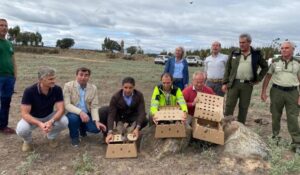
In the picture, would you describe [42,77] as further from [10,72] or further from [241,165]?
[241,165]

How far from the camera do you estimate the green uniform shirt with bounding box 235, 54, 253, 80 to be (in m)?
6.98

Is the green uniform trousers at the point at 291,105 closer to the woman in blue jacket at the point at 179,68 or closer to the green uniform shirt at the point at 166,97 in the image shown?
the green uniform shirt at the point at 166,97

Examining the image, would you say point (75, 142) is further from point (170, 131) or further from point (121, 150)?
point (170, 131)

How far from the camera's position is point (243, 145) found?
591 cm

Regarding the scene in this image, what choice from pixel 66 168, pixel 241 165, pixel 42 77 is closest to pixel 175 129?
pixel 241 165

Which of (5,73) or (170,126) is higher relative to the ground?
(5,73)

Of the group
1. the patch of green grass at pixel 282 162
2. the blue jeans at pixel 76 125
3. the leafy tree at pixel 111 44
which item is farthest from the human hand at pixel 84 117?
the leafy tree at pixel 111 44

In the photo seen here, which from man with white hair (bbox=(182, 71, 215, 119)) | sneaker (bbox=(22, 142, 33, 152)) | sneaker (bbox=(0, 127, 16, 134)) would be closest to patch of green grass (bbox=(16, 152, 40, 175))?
sneaker (bbox=(22, 142, 33, 152))

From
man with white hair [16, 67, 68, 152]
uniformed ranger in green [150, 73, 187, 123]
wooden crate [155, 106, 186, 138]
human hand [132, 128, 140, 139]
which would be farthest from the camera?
uniformed ranger in green [150, 73, 187, 123]

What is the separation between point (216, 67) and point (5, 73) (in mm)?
4014

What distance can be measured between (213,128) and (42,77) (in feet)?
9.14

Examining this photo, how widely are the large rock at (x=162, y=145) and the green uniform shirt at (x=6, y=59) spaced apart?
2713mm

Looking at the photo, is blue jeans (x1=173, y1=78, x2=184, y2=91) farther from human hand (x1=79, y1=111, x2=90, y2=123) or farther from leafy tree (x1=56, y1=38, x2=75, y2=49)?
leafy tree (x1=56, y1=38, x2=75, y2=49)

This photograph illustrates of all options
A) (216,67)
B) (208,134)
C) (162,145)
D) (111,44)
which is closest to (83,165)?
(162,145)
